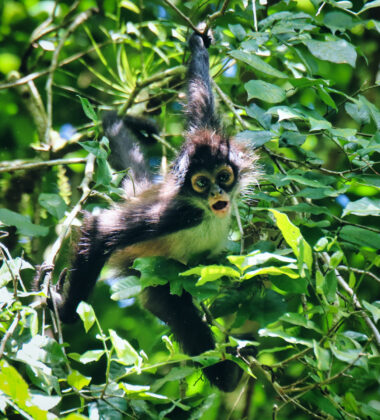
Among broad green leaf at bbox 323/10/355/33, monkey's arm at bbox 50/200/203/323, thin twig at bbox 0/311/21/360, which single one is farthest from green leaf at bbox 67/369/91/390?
broad green leaf at bbox 323/10/355/33

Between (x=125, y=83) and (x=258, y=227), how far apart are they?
10.2 feet

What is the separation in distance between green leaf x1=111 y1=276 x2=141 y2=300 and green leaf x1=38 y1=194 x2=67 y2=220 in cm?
110

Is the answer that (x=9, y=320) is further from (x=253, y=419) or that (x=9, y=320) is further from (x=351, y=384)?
(x=253, y=419)

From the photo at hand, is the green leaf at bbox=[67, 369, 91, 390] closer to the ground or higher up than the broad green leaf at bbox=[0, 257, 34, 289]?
closer to the ground

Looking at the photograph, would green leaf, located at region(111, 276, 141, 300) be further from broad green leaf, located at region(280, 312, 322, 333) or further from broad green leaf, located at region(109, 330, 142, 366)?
broad green leaf, located at region(280, 312, 322, 333)

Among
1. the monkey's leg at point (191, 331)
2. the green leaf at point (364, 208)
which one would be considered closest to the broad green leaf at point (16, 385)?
the green leaf at point (364, 208)

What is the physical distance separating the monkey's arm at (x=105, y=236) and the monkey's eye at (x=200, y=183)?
25 cm

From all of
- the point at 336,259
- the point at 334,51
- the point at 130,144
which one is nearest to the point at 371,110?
the point at 334,51

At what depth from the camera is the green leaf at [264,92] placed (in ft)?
12.3

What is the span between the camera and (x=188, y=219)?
5188mm

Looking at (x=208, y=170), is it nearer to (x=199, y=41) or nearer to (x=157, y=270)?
(x=199, y=41)

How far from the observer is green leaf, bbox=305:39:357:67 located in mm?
3908

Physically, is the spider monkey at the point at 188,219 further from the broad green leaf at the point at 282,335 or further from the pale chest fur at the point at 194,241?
the broad green leaf at the point at 282,335

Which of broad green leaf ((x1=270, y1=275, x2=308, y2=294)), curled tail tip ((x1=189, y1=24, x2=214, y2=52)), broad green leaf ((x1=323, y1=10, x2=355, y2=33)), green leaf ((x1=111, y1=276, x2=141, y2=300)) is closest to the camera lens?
broad green leaf ((x1=270, y1=275, x2=308, y2=294))
